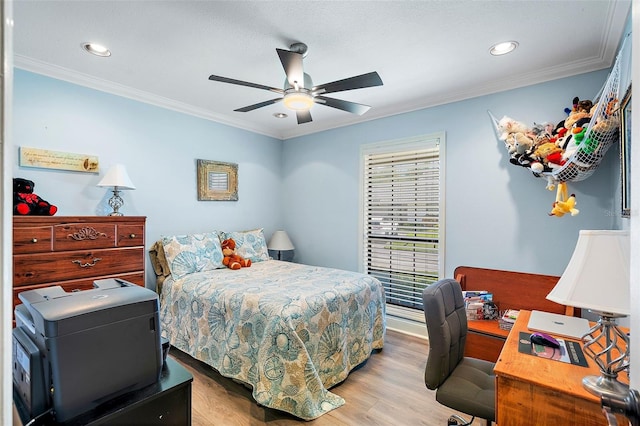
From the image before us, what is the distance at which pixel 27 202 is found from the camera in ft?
7.86

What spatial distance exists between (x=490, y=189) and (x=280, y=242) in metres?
2.66

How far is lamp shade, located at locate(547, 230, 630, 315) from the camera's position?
116 cm

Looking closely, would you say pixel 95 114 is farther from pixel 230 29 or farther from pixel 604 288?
pixel 604 288

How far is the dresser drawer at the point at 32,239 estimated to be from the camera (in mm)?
2209

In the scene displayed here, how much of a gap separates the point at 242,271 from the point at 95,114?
6.76ft

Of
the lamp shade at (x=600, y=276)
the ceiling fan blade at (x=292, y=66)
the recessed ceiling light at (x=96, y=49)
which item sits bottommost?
the lamp shade at (x=600, y=276)

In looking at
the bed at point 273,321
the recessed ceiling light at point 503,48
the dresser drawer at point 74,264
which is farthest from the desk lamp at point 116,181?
the recessed ceiling light at point 503,48

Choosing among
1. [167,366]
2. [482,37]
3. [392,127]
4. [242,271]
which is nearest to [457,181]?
[392,127]

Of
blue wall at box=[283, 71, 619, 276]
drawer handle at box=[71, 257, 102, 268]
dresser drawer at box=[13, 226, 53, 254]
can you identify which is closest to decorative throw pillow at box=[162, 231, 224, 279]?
drawer handle at box=[71, 257, 102, 268]

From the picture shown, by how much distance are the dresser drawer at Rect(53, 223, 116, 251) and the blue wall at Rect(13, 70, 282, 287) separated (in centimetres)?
51

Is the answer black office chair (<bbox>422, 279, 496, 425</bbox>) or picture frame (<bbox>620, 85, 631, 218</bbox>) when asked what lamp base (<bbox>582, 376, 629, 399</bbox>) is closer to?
black office chair (<bbox>422, 279, 496, 425</bbox>)

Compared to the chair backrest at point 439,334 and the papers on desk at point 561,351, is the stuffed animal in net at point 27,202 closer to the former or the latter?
the chair backrest at point 439,334

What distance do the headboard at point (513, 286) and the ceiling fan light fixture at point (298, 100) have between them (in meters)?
2.14

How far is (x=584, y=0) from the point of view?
180 centimetres
